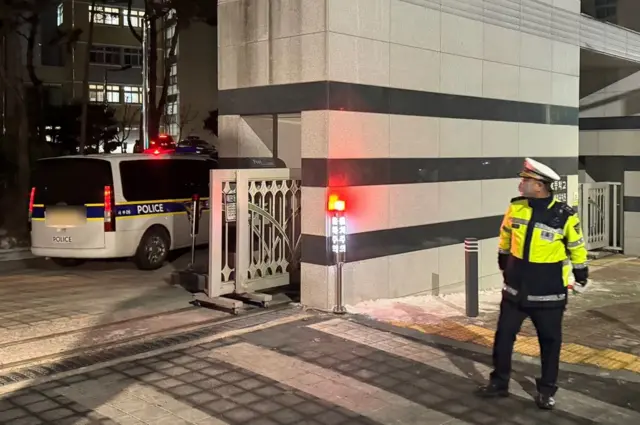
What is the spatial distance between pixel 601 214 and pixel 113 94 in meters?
47.6

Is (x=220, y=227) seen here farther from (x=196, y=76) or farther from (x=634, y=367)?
(x=196, y=76)

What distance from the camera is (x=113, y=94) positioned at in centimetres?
5641

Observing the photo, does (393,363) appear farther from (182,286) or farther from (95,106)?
(95,106)

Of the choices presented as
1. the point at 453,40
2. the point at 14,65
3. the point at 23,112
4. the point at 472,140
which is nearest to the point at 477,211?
the point at 472,140

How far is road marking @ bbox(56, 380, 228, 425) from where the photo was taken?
529 cm

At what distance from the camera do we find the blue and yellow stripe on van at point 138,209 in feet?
38.9

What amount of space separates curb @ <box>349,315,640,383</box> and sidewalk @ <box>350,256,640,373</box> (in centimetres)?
12

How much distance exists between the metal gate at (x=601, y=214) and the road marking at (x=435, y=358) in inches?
321

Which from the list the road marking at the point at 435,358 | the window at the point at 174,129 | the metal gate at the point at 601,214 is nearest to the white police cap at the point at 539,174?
the road marking at the point at 435,358

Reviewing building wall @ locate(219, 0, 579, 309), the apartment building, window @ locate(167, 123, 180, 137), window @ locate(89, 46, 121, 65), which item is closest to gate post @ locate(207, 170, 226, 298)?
building wall @ locate(219, 0, 579, 309)

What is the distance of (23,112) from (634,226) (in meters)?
16.3

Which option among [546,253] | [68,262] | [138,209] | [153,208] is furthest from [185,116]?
[546,253]

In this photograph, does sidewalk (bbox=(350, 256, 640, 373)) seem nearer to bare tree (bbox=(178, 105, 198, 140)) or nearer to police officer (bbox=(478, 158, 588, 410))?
police officer (bbox=(478, 158, 588, 410))

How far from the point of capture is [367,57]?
8883 mm
